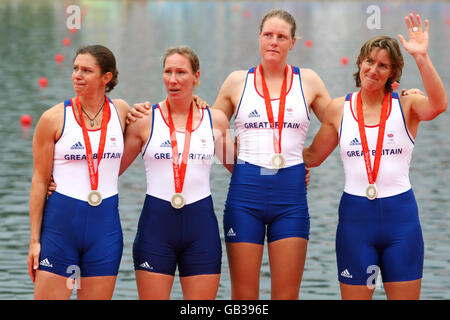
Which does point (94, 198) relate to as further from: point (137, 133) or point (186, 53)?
point (186, 53)

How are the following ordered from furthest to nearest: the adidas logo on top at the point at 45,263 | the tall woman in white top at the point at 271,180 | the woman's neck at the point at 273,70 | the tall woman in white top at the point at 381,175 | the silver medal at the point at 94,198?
the woman's neck at the point at 273,70, the tall woman in white top at the point at 271,180, the tall woman in white top at the point at 381,175, the silver medal at the point at 94,198, the adidas logo on top at the point at 45,263

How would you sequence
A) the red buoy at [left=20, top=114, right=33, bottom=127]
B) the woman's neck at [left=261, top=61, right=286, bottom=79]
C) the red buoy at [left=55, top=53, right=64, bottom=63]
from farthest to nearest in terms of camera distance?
the red buoy at [left=55, top=53, right=64, bottom=63] < the red buoy at [left=20, top=114, right=33, bottom=127] < the woman's neck at [left=261, top=61, right=286, bottom=79]

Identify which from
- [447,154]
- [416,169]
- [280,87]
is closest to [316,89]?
[280,87]

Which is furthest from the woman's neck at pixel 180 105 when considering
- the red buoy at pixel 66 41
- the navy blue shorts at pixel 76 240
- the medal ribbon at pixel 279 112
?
the red buoy at pixel 66 41

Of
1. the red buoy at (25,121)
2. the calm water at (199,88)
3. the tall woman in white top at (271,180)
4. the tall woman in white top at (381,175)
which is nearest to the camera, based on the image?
the tall woman in white top at (381,175)

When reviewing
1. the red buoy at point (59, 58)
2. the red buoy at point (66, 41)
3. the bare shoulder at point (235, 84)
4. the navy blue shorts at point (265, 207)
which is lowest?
the navy blue shorts at point (265, 207)

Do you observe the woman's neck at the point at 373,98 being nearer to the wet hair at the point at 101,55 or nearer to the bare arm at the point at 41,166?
the wet hair at the point at 101,55

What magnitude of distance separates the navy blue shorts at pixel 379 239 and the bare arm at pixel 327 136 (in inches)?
22.7

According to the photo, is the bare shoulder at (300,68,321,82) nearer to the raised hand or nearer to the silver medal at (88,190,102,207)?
the raised hand

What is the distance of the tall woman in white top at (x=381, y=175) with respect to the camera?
6547 mm

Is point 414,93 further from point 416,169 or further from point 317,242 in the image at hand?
point 416,169

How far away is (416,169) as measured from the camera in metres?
17.8

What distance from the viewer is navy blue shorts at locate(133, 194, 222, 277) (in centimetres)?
663

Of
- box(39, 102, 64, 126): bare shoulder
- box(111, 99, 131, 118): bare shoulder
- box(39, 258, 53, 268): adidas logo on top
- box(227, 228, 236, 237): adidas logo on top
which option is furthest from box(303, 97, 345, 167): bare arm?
box(39, 258, 53, 268): adidas logo on top
